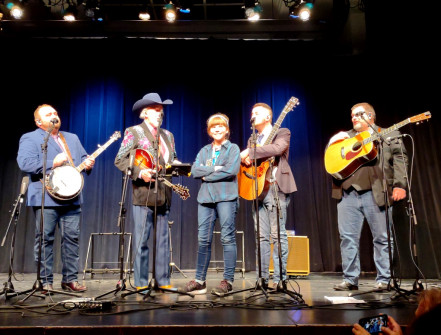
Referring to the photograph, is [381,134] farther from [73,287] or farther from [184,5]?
[184,5]

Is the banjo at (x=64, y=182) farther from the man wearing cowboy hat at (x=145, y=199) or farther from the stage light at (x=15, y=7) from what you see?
the stage light at (x=15, y=7)

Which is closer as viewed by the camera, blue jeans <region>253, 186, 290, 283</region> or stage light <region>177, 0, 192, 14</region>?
blue jeans <region>253, 186, 290, 283</region>

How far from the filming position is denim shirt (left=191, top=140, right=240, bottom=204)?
4129 millimetres

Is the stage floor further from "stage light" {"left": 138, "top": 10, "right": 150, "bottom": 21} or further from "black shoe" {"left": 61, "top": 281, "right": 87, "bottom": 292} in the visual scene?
"stage light" {"left": 138, "top": 10, "right": 150, "bottom": 21}

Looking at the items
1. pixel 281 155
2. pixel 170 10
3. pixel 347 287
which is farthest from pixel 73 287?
pixel 170 10

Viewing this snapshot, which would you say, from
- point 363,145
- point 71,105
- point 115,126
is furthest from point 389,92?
point 71,105

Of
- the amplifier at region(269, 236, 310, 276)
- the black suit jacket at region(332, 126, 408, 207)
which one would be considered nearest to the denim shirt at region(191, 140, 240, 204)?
the black suit jacket at region(332, 126, 408, 207)

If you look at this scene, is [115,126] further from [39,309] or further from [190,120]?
[39,309]

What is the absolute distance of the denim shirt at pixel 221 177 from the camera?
4.13 metres

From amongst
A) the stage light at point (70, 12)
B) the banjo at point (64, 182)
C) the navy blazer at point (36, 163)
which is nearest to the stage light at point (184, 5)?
the stage light at point (70, 12)

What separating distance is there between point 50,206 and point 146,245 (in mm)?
1313

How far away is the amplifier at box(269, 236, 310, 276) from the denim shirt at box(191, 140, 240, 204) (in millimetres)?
2691

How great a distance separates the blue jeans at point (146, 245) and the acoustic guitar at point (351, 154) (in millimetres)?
2209

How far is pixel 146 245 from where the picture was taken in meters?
4.11
